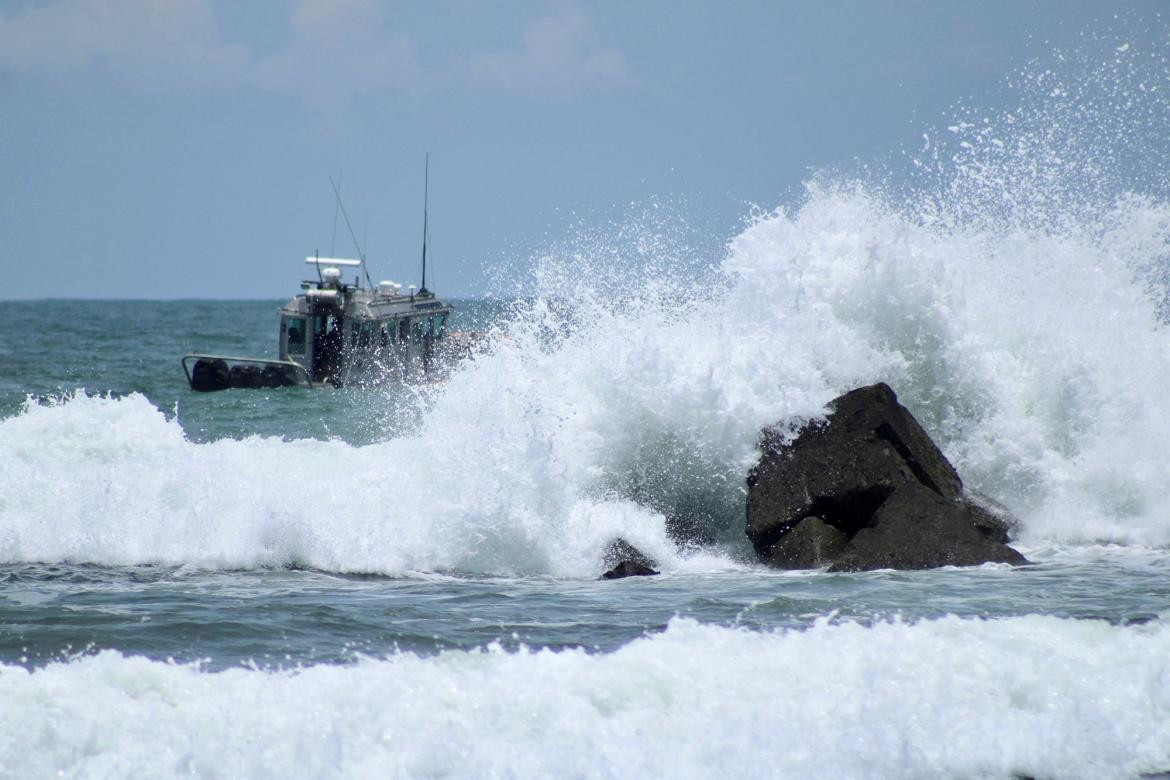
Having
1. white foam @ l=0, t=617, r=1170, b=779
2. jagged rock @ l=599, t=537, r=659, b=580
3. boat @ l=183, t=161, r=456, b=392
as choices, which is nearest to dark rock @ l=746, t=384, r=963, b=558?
jagged rock @ l=599, t=537, r=659, b=580

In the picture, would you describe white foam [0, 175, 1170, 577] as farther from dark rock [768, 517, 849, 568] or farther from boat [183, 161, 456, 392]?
boat [183, 161, 456, 392]

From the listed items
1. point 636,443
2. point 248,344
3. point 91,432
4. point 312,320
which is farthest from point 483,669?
point 248,344

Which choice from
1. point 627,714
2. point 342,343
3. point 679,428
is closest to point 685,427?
point 679,428

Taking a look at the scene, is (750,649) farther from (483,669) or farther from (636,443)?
(636,443)

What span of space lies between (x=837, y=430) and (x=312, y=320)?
19.0 meters

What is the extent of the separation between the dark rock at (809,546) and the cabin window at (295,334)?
19415 mm

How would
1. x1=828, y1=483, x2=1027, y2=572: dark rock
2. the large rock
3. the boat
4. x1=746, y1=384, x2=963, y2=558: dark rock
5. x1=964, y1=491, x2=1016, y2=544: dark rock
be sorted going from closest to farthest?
x1=828, y1=483, x2=1027, y2=572: dark rock
the large rock
x1=746, y1=384, x2=963, y2=558: dark rock
x1=964, y1=491, x2=1016, y2=544: dark rock
the boat

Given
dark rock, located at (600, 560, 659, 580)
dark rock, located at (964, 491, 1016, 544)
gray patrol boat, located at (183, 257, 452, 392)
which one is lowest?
dark rock, located at (600, 560, 659, 580)

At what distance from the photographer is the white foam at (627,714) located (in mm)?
5566

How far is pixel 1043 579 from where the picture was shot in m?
9.58

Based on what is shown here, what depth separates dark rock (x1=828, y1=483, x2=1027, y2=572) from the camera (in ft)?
32.8

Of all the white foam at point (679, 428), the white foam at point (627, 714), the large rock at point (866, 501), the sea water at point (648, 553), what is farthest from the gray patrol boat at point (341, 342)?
the white foam at point (627, 714)

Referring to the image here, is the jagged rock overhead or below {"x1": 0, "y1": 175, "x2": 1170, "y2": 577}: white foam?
below

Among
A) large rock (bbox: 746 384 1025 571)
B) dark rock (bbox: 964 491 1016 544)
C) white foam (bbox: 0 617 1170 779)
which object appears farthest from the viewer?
dark rock (bbox: 964 491 1016 544)
